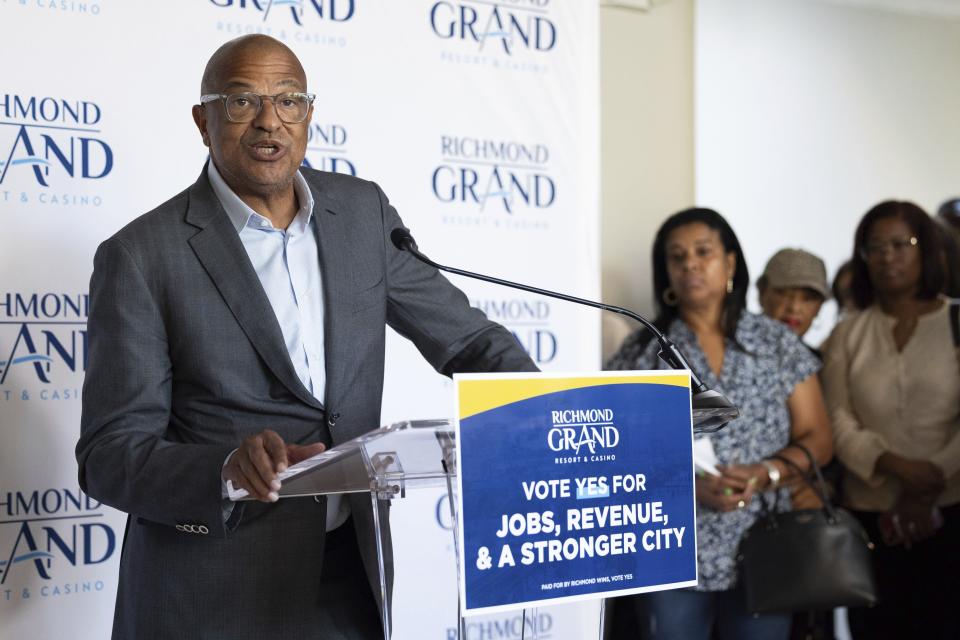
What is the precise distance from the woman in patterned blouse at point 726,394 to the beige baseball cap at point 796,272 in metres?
0.73

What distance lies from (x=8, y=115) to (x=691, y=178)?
3054 millimetres

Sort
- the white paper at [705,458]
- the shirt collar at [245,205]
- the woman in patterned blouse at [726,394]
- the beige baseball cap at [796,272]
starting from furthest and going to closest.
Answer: the beige baseball cap at [796,272] → the woman in patterned blouse at [726,394] → the white paper at [705,458] → the shirt collar at [245,205]

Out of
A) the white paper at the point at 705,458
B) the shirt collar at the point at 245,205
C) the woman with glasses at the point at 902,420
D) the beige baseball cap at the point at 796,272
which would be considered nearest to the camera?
the shirt collar at the point at 245,205

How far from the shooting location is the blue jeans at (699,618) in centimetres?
329

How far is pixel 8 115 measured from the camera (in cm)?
268

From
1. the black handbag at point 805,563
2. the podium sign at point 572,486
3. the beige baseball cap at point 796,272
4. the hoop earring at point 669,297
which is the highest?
the beige baseball cap at point 796,272

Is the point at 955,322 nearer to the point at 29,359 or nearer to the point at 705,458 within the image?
the point at 705,458

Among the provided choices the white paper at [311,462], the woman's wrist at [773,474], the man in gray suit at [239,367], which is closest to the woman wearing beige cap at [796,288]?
the woman's wrist at [773,474]

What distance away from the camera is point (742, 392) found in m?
3.40

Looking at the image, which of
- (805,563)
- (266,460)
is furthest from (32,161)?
(805,563)

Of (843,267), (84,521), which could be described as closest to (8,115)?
(84,521)

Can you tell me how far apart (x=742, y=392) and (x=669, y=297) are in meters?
0.44

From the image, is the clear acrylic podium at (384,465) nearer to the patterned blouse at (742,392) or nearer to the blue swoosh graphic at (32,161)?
the blue swoosh graphic at (32,161)

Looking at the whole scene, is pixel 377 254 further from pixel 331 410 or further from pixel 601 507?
pixel 601 507
